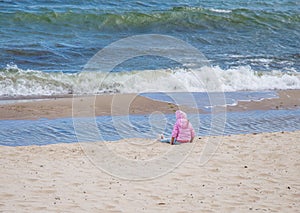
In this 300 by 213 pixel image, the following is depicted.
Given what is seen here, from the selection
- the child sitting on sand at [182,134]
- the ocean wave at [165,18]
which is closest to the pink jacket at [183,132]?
the child sitting on sand at [182,134]

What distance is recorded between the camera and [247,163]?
7.78 m

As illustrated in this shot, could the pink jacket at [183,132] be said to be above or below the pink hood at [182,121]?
below

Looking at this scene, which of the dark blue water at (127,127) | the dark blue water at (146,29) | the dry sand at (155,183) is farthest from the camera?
the dark blue water at (146,29)

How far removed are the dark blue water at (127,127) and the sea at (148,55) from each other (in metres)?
0.02

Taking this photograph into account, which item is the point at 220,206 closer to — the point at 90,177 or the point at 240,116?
the point at 90,177

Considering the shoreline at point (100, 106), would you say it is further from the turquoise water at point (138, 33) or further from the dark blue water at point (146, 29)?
the dark blue water at point (146, 29)

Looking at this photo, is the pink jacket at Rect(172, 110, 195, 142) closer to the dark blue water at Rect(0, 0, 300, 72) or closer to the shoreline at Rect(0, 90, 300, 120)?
the shoreline at Rect(0, 90, 300, 120)

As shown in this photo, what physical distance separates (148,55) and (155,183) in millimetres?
9785

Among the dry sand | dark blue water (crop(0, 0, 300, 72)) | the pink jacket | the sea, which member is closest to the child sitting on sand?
the pink jacket

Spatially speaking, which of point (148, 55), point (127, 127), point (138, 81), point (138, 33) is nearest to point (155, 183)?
point (127, 127)

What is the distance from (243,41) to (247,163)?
11.6 m

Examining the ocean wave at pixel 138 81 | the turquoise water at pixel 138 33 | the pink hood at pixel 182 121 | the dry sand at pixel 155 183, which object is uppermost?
the turquoise water at pixel 138 33

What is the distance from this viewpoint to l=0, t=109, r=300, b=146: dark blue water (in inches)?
360

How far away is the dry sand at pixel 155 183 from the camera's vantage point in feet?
20.1
